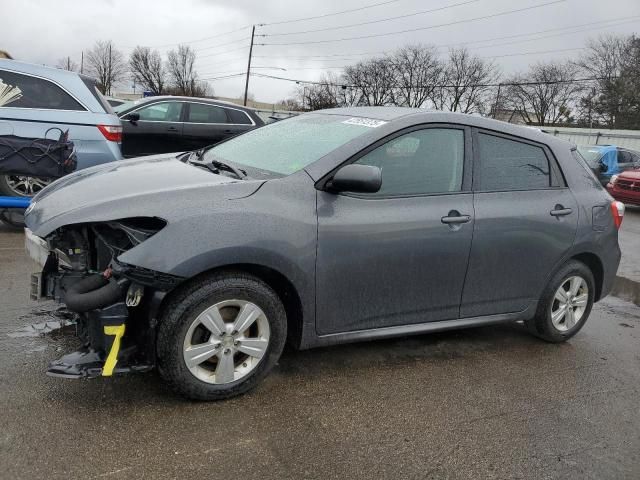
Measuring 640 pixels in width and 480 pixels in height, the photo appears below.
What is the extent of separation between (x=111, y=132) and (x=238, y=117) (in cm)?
453

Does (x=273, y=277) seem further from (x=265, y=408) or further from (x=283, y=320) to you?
(x=265, y=408)

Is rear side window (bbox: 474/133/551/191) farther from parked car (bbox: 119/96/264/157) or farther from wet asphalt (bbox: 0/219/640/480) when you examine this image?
parked car (bbox: 119/96/264/157)

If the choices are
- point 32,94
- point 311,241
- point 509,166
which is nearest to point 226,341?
point 311,241

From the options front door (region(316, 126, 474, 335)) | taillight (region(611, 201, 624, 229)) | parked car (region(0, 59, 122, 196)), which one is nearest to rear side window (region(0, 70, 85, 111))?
parked car (region(0, 59, 122, 196))

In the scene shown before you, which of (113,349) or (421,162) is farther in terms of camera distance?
(421,162)

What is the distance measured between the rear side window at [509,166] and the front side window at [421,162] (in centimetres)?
19

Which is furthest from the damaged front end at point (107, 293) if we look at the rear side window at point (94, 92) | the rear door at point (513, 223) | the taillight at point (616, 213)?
the rear side window at point (94, 92)

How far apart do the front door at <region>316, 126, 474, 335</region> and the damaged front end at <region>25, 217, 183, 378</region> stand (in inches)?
36.7

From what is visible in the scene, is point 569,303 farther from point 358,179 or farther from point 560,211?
point 358,179

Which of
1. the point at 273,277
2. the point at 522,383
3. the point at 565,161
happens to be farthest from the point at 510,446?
the point at 565,161

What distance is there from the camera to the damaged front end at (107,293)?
271 cm

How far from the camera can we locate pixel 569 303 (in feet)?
14.5

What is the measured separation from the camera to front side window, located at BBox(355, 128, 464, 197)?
11.4 feet

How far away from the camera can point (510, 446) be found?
295cm
